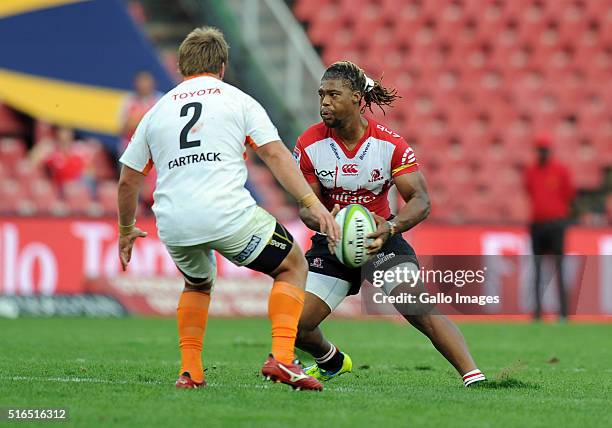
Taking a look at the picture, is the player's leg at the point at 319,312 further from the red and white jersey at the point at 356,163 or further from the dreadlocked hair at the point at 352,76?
the dreadlocked hair at the point at 352,76

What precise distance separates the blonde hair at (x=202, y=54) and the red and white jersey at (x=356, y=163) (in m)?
1.10

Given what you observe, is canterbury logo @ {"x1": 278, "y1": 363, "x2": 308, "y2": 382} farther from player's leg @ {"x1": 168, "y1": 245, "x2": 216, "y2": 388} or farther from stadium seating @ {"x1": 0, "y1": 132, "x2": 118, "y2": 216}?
stadium seating @ {"x1": 0, "y1": 132, "x2": 118, "y2": 216}

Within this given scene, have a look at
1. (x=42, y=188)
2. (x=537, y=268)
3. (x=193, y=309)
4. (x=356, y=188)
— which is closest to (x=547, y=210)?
(x=537, y=268)

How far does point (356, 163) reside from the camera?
7145 millimetres

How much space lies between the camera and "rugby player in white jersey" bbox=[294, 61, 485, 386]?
274 inches

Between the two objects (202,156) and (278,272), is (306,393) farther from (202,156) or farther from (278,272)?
(202,156)

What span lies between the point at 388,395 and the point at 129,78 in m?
11.5

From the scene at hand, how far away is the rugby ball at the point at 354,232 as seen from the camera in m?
6.62

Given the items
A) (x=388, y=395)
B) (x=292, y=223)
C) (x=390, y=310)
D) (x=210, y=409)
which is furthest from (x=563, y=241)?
(x=210, y=409)

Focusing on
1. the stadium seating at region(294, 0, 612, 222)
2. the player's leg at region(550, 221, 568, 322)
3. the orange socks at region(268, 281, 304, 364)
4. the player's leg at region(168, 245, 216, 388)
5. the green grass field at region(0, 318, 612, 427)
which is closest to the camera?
the green grass field at region(0, 318, 612, 427)

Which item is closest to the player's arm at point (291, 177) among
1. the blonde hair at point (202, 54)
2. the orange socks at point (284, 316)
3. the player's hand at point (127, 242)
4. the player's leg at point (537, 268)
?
the orange socks at point (284, 316)

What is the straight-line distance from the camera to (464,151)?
19000 millimetres

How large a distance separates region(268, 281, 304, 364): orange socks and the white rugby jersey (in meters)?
0.45

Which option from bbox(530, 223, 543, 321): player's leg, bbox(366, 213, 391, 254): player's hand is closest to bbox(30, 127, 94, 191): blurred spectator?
bbox(530, 223, 543, 321): player's leg
